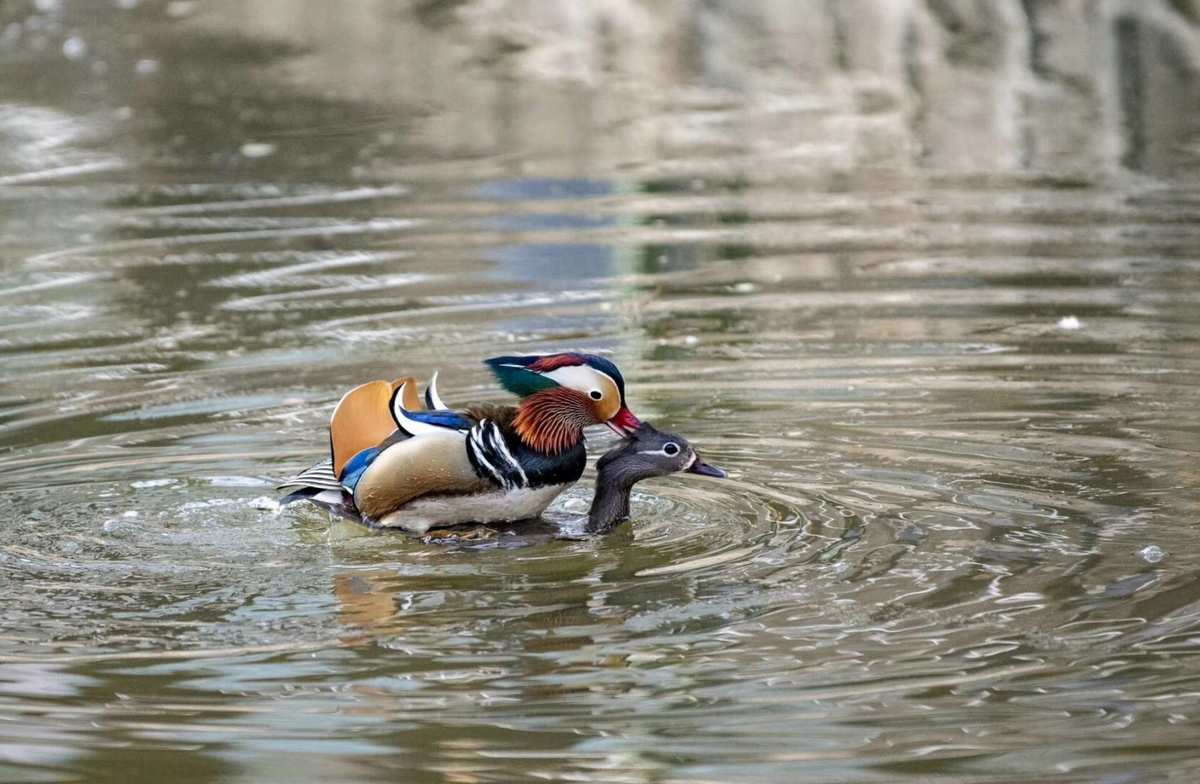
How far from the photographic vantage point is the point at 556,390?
6.96 metres

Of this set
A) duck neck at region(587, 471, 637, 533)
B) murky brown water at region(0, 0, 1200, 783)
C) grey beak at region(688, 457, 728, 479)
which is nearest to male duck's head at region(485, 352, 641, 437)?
duck neck at region(587, 471, 637, 533)

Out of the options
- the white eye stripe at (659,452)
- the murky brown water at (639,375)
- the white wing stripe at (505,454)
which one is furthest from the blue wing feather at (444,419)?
→ the white eye stripe at (659,452)

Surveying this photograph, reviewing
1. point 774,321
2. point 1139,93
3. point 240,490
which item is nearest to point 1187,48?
point 1139,93

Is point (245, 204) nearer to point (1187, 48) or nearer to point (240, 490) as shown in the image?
point (240, 490)

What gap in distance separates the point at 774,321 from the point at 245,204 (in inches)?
197

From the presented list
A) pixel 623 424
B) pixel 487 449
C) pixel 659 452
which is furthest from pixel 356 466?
pixel 659 452

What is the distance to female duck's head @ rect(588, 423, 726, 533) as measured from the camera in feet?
23.3

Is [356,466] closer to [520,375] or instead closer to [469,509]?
[469,509]

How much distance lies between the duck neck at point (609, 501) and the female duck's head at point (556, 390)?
22 centimetres

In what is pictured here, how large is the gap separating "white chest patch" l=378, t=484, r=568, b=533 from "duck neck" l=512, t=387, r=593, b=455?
0.55ft

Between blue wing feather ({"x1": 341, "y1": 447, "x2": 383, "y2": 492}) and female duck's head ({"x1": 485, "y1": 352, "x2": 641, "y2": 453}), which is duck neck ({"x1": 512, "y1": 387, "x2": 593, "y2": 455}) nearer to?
female duck's head ({"x1": 485, "y1": 352, "x2": 641, "y2": 453})

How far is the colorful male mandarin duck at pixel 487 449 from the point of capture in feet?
22.8

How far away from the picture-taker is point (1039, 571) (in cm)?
650

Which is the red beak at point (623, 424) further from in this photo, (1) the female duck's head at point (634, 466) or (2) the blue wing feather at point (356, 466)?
(2) the blue wing feather at point (356, 466)
